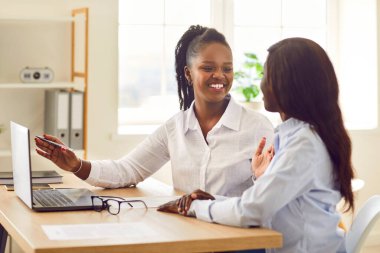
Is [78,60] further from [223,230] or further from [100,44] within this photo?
[223,230]

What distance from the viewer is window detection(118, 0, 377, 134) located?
4484mm

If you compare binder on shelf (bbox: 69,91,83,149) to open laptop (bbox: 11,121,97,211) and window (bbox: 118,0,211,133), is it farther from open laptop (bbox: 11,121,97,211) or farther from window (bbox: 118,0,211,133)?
open laptop (bbox: 11,121,97,211)

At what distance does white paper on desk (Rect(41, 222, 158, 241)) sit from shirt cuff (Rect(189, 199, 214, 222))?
17 centimetres

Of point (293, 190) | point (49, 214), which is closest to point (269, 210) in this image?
point (293, 190)

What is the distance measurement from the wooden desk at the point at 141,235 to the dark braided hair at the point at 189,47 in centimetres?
84

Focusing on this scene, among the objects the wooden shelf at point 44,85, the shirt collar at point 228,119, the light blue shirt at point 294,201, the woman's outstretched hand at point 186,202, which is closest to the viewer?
the light blue shirt at point 294,201

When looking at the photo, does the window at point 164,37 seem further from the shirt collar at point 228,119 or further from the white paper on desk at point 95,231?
the white paper on desk at point 95,231

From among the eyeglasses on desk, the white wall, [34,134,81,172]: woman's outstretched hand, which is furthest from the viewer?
the white wall

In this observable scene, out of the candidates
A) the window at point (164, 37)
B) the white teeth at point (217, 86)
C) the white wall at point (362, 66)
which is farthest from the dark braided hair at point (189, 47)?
the white wall at point (362, 66)

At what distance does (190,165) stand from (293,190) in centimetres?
82

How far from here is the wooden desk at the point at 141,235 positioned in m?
1.90

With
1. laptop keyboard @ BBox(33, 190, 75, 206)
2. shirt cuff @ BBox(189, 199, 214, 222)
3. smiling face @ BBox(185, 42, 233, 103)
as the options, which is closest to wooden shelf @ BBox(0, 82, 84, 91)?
smiling face @ BBox(185, 42, 233, 103)

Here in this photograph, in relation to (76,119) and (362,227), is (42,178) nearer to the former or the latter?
(76,119)

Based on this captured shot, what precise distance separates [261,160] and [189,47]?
77 centimetres
